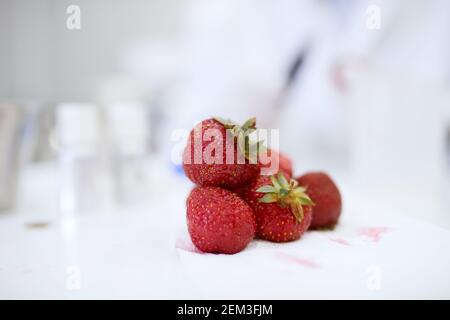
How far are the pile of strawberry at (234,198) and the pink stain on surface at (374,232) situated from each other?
7 centimetres

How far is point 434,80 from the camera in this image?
3.16ft

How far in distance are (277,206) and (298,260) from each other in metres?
0.06

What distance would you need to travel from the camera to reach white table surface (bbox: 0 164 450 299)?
393 mm

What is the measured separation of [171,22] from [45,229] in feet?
4.44

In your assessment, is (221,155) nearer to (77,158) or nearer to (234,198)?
(234,198)

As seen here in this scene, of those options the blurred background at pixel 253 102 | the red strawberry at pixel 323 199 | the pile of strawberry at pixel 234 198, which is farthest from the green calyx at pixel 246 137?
the blurred background at pixel 253 102

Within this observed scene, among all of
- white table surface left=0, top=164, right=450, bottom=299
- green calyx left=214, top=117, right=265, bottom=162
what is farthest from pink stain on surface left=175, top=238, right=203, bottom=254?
green calyx left=214, top=117, right=265, bottom=162

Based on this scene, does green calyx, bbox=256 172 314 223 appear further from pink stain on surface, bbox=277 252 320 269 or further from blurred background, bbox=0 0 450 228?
blurred background, bbox=0 0 450 228

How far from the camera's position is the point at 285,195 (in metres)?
0.48

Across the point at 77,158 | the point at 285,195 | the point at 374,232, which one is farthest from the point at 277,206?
the point at 77,158

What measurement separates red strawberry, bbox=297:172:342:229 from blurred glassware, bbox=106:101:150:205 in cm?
37

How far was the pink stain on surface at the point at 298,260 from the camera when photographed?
17.1 inches
